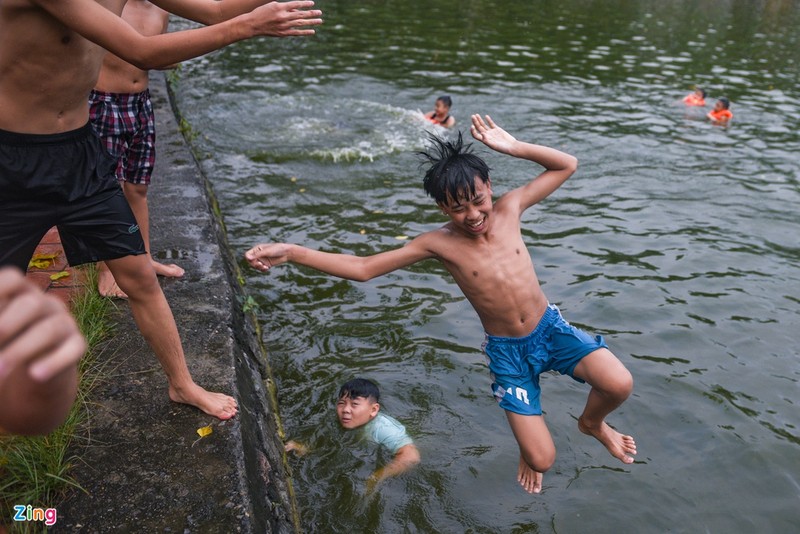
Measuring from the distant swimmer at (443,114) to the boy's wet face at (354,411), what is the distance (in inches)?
251

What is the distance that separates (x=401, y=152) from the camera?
9.40m

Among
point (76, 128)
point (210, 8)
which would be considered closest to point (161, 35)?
point (76, 128)

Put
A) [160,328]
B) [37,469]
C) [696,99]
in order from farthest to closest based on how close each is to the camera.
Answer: [696,99] → [160,328] → [37,469]

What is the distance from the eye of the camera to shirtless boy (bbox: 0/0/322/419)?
271 cm

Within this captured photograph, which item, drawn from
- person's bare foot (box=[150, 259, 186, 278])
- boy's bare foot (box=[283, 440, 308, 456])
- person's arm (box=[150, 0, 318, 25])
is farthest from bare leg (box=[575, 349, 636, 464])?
person's bare foot (box=[150, 259, 186, 278])

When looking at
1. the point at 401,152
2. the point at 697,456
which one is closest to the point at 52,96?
the point at 697,456

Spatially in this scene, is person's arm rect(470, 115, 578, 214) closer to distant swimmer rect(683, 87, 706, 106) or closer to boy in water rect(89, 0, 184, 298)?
boy in water rect(89, 0, 184, 298)

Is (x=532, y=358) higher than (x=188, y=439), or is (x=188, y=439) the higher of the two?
(x=188, y=439)

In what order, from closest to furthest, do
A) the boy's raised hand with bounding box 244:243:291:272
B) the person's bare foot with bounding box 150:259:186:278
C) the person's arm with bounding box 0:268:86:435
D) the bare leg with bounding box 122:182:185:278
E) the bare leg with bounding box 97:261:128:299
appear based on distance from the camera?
the person's arm with bounding box 0:268:86:435
the boy's raised hand with bounding box 244:243:291:272
the bare leg with bounding box 97:261:128:299
the bare leg with bounding box 122:182:185:278
the person's bare foot with bounding box 150:259:186:278

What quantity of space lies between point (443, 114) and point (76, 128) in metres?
7.59

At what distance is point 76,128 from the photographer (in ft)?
10.2

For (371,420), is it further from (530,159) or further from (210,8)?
(210,8)

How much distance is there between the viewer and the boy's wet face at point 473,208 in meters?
3.79

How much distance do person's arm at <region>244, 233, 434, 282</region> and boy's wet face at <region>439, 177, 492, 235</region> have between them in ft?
0.85
